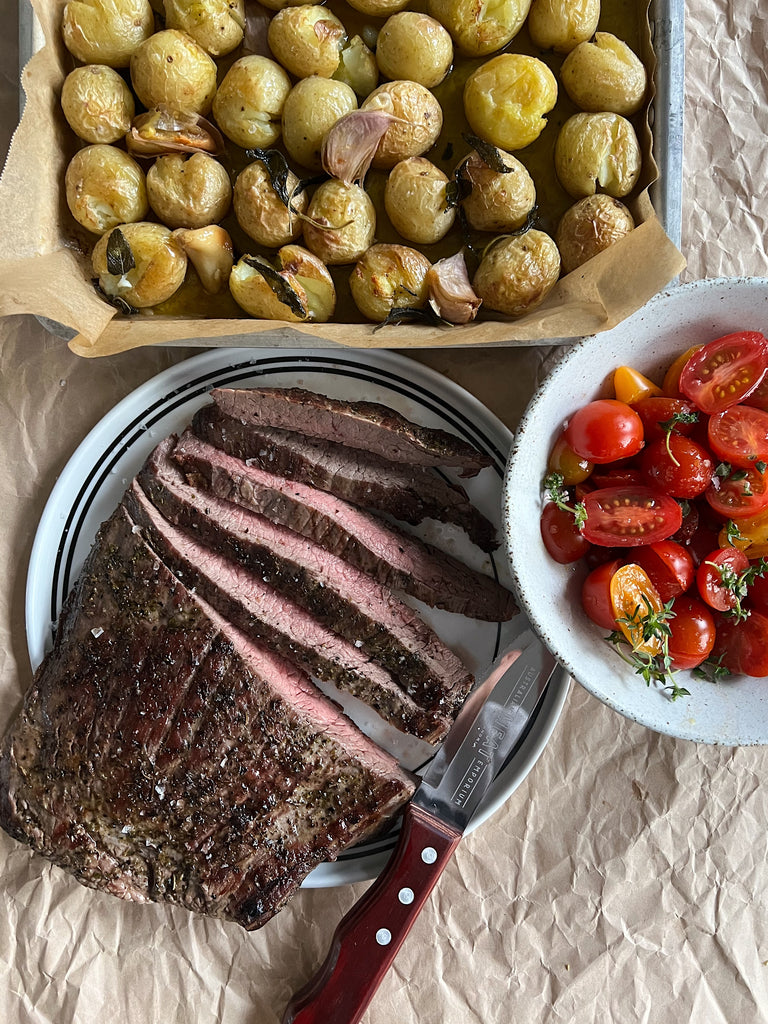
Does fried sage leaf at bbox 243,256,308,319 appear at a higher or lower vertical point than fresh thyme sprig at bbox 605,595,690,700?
higher

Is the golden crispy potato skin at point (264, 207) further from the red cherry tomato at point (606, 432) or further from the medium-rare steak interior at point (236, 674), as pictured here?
the red cherry tomato at point (606, 432)

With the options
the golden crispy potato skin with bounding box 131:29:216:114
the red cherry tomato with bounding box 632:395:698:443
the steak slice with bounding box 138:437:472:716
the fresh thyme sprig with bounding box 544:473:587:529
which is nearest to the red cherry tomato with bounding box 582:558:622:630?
the fresh thyme sprig with bounding box 544:473:587:529

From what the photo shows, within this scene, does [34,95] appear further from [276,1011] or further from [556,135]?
[276,1011]

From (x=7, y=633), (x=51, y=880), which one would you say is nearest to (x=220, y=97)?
(x=7, y=633)

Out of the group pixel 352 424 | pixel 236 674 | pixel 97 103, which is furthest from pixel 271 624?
pixel 97 103

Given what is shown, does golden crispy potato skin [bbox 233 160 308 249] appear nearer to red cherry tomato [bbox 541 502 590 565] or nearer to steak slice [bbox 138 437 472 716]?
steak slice [bbox 138 437 472 716]

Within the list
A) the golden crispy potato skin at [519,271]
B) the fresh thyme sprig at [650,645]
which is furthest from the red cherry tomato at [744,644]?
the golden crispy potato skin at [519,271]
